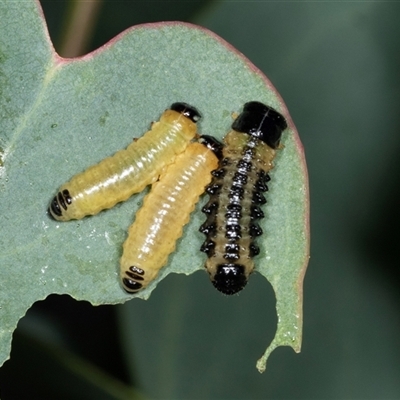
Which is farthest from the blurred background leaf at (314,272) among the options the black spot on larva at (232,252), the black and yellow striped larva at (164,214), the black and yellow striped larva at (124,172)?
the black and yellow striped larva at (124,172)

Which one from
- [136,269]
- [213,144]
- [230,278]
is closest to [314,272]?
[230,278]

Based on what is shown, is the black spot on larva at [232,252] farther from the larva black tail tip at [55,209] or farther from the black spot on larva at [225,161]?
the larva black tail tip at [55,209]

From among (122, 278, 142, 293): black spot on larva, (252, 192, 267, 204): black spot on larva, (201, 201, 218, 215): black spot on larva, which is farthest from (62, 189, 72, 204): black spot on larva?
(252, 192, 267, 204): black spot on larva

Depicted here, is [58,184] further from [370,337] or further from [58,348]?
[370,337]

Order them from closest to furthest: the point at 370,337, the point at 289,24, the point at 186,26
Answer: the point at 186,26
the point at 370,337
the point at 289,24

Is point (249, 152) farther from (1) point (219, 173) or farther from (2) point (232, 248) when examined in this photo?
(2) point (232, 248)

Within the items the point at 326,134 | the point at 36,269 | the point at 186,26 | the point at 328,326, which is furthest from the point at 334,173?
the point at 36,269
